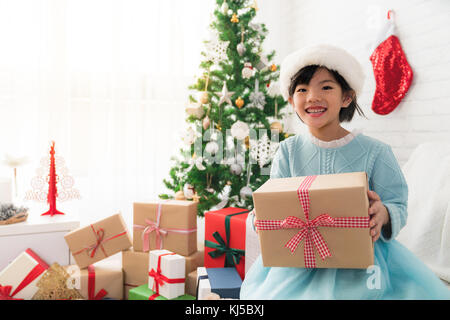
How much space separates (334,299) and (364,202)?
0.81 feet

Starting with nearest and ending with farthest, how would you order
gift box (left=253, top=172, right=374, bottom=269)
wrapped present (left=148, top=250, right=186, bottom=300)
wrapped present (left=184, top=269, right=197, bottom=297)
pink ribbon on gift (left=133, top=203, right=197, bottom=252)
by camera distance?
gift box (left=253, top=172, right=374, bottom=269) < wrapped present (left=148, top=250, right=186, bottom=300) < wrapped present (left=184, top=269, right=197, bottom=297) < pink ribbon on gift (left=133, top=203, right=197, bottom=252)

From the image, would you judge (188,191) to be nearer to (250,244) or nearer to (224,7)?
(250,244)

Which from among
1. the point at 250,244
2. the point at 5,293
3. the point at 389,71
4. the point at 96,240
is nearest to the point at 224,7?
the point at 389,71

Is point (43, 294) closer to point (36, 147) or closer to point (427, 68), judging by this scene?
point (36, 147)

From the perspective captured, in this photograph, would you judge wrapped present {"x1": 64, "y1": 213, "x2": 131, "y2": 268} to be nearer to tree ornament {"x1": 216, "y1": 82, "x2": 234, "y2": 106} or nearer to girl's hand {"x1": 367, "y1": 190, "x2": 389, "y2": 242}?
tree ornament {"x1": 216, "y1": 82, "x2": 234, "y2": 106}

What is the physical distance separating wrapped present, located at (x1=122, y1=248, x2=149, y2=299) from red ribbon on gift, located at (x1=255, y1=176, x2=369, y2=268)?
1.27m

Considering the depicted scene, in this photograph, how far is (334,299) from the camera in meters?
0.86

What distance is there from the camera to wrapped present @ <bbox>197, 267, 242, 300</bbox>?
156cm

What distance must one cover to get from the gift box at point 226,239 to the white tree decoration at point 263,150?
368mm

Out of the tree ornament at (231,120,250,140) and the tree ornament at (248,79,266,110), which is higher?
the tree ornament at (248,79,266,110)

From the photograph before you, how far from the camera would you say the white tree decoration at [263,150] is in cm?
216

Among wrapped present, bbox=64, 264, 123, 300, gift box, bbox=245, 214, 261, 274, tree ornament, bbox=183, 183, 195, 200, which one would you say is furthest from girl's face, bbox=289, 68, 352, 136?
wrapped present, bbox=64, 264, 123, 300

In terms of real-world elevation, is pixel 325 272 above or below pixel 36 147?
below

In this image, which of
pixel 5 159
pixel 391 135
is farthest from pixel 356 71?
pixel 5 159
